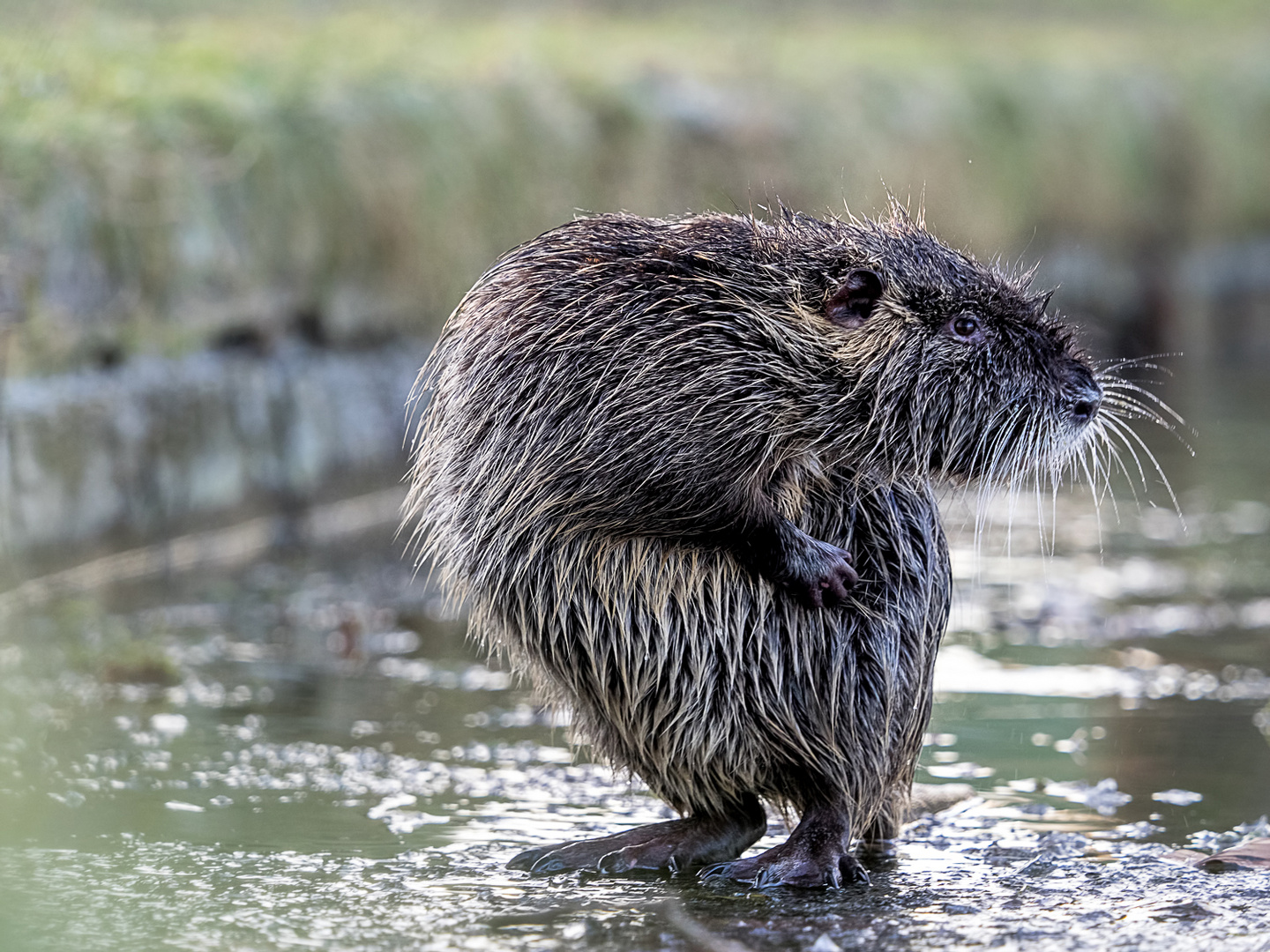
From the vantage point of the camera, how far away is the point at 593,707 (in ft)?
11.7

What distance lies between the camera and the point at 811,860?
3352mm

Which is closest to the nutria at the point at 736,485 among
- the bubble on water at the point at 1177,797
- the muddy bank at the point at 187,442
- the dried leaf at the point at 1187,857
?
the dried leaf at the point at 1187,857

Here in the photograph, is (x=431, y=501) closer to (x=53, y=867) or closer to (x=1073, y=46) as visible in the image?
(x=53, y=867)

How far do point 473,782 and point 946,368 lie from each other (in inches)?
58.9

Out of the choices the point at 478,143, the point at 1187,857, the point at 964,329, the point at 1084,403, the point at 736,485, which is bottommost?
the point at 1187,857

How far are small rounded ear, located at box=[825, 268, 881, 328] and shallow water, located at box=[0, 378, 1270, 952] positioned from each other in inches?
26.5

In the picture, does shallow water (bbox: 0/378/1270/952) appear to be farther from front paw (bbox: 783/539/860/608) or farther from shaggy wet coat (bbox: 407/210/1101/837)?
front paw (bbox: 783/539/860/608)

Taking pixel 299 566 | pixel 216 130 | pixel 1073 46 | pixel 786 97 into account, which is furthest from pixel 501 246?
pixel 1073 46

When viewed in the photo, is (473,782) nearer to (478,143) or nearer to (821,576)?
(821,576)

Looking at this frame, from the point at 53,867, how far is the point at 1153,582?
4625 mm

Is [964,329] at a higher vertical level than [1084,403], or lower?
higher

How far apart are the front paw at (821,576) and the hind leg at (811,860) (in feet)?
1.42

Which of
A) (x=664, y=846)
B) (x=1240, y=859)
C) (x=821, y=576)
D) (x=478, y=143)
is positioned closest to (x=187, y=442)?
(x=478, y=143)

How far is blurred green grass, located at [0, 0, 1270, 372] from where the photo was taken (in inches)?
257
